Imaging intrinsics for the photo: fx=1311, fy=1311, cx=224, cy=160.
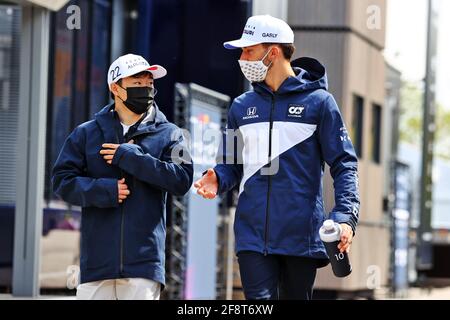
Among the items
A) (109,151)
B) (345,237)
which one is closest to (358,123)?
(109,151)

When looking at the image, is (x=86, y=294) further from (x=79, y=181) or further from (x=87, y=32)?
(x=87, y=32)

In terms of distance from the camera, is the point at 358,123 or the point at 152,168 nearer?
the point at 152,168

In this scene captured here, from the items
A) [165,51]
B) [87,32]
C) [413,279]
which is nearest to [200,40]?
[165,51]

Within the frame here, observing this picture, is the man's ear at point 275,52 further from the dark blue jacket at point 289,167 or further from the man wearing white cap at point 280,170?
the dark blue jacket at point 289,167

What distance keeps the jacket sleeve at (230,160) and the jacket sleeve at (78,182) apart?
1.72 feet

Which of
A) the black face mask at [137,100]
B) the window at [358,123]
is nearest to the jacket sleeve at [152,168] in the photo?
the black face mask at [137,100]

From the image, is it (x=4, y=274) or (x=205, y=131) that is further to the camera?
(x=4, y=274)

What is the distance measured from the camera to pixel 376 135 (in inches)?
693

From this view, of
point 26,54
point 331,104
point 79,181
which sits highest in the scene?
point 26,54

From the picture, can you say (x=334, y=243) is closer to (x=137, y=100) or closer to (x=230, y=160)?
(x=230, y=160)

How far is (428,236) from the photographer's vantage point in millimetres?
22594

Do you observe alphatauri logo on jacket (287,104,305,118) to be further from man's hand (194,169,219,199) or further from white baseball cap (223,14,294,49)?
man's hand (194,169,219,199)

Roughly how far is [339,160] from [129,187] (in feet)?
3.36
